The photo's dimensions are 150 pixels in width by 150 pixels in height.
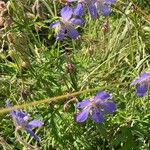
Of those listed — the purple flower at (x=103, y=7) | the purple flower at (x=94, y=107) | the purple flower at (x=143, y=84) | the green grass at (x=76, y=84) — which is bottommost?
the green grass at (x=76, y=84)

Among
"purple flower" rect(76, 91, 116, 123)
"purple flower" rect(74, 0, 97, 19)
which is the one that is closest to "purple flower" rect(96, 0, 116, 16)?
"purple flower" rect(74, 0, 97, 19)

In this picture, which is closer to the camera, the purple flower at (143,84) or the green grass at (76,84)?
the purple flower at (143,84)

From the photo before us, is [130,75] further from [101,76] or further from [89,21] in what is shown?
[89,21]

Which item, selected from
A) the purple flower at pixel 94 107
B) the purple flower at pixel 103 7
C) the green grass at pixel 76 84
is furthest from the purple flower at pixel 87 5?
the purple flower at pixel 94 107

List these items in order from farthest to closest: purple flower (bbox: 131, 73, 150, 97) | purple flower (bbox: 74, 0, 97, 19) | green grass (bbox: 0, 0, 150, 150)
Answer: green grass (bbox: 0, 0, 150, 150)
purple flower (bbox: 74, 0, 97, 19)
purple flower (bbox: 131, 73, 150, 97)

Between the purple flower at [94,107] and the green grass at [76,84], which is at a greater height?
the purple flower at [94,107]

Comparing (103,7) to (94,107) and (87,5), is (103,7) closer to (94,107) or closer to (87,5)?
(87,5)

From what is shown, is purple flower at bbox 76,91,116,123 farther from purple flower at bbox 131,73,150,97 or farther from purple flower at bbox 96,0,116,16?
purple flower at bbox 96,0,116,16

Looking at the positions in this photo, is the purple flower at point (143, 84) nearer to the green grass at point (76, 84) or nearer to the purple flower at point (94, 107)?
the purple flower at point (94, 107)

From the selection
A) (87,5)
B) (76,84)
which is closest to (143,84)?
(87,5)
